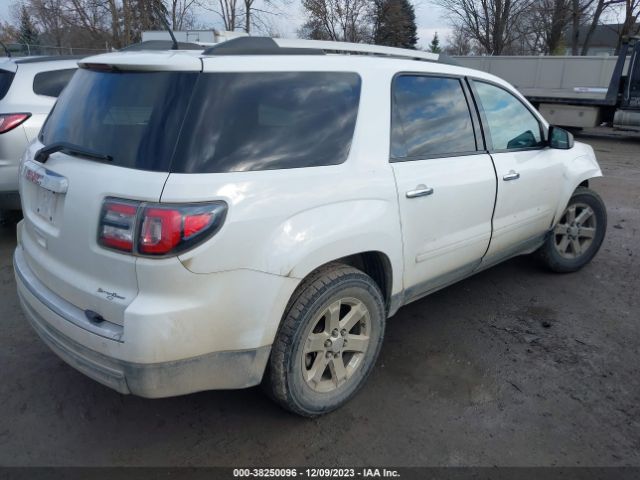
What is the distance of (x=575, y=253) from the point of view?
4.72m

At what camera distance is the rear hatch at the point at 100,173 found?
2.10m

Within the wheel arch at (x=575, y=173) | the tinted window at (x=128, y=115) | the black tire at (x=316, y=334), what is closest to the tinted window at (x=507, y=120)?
the wheel arch at (x=575, y=173)

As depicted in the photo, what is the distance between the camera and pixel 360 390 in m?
2.97

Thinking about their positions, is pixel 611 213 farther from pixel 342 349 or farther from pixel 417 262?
pixel 342 349

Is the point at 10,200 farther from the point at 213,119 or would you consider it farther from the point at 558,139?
the point at 558,139

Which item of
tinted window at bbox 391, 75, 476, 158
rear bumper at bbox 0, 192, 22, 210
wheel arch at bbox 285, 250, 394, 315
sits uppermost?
tinted window at bbox 391, 75, 476, 158

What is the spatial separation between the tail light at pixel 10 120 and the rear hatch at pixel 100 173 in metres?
2.75

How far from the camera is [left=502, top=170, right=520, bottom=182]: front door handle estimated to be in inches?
140

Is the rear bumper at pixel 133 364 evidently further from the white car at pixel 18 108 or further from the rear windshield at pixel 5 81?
the rear windshield at pixel 5 81

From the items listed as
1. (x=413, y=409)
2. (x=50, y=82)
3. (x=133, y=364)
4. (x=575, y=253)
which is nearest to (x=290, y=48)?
(x=133, y=364)

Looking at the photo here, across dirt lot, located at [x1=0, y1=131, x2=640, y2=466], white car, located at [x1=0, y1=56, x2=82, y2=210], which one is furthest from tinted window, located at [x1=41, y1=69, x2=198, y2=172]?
white car, located at [x1=0, y1=56, x2=82, y2=210]

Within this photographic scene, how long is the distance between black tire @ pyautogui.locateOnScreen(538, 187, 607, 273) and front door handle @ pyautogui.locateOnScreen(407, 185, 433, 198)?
2.06 m

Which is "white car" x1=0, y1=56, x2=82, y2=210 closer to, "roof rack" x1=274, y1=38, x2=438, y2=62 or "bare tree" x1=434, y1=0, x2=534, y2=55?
"roof rack" x1=274, y1=38, x2=438, y2=62

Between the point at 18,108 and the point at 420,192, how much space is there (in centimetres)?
417
